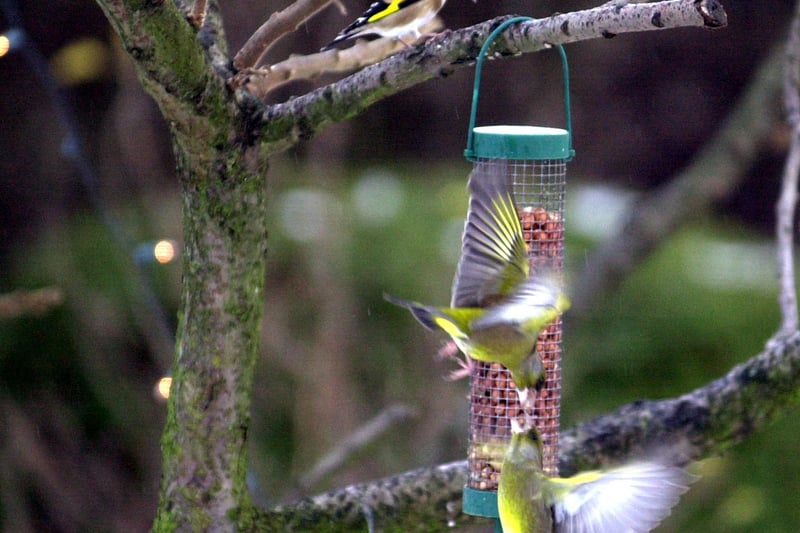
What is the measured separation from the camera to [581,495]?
2.17 m

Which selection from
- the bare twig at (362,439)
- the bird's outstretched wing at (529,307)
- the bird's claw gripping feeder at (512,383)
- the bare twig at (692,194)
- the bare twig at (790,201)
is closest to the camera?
the bird's outstretched wing at (529,307)

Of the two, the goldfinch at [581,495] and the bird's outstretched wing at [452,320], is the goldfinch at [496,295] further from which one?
the goldfinch at [581,495]

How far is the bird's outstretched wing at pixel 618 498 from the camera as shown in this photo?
1956 millimetres

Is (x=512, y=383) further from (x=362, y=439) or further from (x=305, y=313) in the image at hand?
(x=305, y=313)

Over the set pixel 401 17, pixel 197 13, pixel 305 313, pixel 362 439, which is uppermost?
pixel 401 17

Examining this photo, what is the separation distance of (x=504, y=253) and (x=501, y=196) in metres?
0.14

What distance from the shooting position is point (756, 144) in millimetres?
4359

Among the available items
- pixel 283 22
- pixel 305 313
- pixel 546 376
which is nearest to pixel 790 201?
pixel 546 376

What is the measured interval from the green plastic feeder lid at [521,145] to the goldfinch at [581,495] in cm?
62

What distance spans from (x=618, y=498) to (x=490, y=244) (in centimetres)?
62

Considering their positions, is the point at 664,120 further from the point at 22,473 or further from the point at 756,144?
the point at 22,473

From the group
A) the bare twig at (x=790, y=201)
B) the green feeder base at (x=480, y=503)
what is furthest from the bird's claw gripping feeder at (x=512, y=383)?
the bare twig at (x=790, y=201)

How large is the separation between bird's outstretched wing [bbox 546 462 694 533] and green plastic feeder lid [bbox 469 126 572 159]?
664 mm

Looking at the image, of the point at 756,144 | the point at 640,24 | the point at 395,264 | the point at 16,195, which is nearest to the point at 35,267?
the point at 16,195
